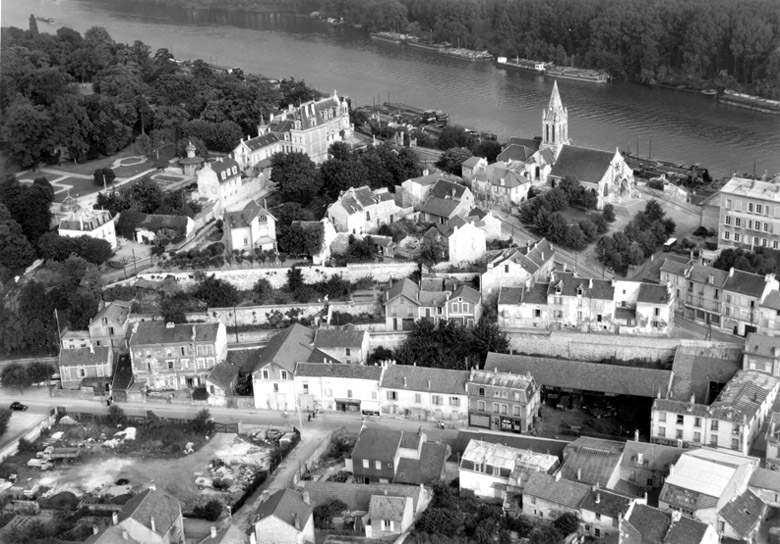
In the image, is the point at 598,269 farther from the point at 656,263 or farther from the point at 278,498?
the point at 278,498

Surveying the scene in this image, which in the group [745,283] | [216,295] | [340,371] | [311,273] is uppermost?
[745,283]

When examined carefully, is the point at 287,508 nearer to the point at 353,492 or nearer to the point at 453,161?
the point at 353,492

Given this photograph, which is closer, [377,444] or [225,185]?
[377,444]

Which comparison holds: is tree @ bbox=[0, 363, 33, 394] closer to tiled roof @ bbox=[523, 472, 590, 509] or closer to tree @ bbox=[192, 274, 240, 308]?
tree @ bbox=[192, 274, 240, 308]

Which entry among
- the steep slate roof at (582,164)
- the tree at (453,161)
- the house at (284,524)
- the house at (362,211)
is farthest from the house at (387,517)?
the tree at (453,161)

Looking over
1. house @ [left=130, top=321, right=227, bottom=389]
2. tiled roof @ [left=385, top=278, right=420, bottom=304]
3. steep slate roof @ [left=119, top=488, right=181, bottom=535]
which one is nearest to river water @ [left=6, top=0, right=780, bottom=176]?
tiled roof @ [left=385, top=278, right=420, bottom=304]

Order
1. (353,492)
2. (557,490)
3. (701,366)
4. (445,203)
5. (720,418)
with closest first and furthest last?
(557,490), (353,492), (720,418), (701,366), (445,203)

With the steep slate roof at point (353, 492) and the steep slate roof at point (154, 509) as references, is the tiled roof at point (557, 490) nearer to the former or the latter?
the steep slate roof at point (353, 492)

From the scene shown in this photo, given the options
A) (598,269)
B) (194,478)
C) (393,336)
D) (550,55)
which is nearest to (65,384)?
(194,478)

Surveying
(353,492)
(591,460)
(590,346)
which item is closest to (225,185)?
(590,346)
